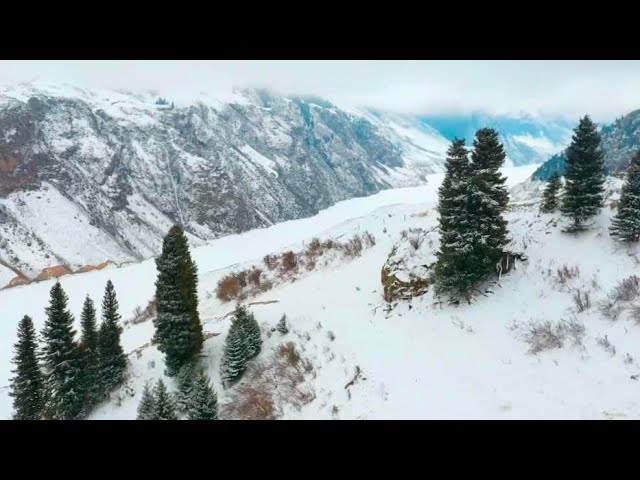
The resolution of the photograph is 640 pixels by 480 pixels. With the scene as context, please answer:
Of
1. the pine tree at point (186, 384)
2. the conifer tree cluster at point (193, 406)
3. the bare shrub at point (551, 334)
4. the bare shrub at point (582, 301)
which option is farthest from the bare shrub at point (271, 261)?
the bare shrub at point (582, 301)

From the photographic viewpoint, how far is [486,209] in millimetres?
22531

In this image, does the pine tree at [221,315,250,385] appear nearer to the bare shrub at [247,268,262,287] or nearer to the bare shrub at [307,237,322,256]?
the bare shrub at [247,268,262,287]

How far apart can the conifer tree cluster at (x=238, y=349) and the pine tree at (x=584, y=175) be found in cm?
1819

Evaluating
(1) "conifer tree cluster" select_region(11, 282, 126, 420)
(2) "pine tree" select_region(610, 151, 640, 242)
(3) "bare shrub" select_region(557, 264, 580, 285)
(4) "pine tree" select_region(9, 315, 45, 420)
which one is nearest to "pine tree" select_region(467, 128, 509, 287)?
(3) "bare shrub" select_region(557, 264, 580, 285)

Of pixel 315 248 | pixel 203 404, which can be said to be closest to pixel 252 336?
pixel 203 404

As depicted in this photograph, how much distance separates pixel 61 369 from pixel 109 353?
7.80 ft

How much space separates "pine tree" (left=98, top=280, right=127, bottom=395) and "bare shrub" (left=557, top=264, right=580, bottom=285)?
908 inches

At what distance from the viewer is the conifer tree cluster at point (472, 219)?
22094 millimetres

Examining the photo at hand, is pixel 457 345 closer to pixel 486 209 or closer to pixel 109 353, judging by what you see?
pixel 486 209

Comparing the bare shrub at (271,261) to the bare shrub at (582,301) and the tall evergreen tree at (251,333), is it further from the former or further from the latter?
the bare shrub at (582,301)

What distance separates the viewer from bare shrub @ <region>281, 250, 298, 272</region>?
124 ft
